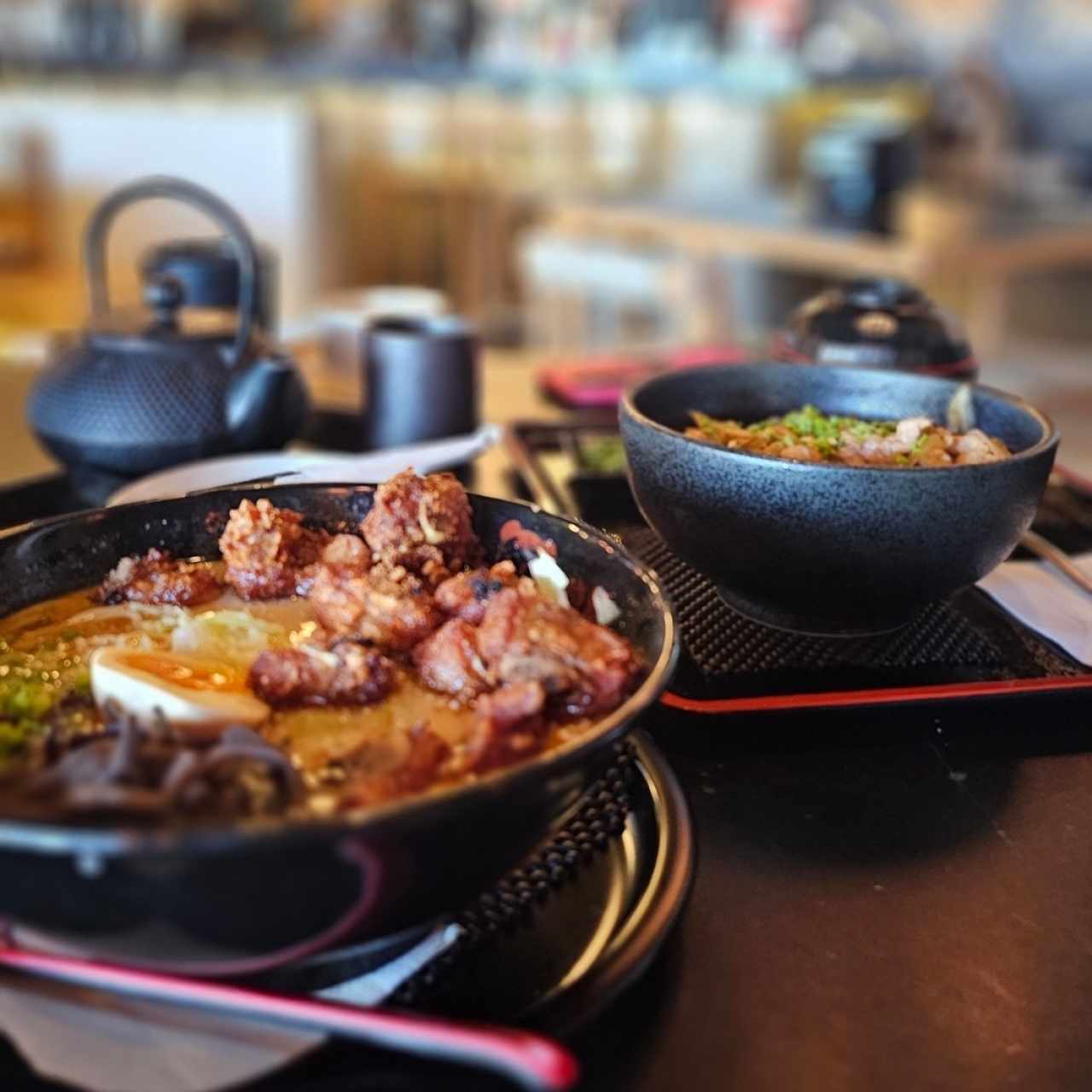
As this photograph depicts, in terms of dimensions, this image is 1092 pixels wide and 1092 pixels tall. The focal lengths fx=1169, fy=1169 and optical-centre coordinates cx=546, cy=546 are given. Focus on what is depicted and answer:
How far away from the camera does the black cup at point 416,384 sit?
160 centimetres

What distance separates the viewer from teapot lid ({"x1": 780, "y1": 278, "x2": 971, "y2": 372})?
1.50 metres

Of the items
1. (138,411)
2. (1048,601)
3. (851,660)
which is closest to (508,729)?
(851,660)

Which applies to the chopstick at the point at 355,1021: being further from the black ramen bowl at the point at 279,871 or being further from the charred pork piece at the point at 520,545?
Answer: the charred pork piece at the point at 520,545

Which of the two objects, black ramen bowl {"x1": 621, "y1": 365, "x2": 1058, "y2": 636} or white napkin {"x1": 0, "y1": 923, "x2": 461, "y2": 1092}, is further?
black ramen bowl {"x1": 621, "y1": 365, "x2": 1058, "y2": 636}

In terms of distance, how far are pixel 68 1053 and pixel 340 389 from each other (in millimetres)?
1659

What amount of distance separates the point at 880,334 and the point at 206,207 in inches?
35.0

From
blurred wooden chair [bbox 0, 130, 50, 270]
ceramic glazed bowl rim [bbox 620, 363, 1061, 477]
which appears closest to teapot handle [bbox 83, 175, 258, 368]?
ceramic glazed bowl rim [bbox 620, 363, 1061, 477]

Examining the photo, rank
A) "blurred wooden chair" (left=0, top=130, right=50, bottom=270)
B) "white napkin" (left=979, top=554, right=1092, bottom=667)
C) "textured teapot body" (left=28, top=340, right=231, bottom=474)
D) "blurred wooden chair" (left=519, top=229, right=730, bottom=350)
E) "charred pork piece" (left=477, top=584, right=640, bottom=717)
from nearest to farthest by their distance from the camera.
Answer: "charred pork piece" (left=477, top=584, right=640, bottom=717) → "white napkin" (left=979, top=554, right=1092, bottom=667) → "textured teapot body" (left=28, top=340, right=231, bottom=474) → "blurred wooden chair" (left=519, top=229, right=730, bottom=350) → "blurred wooden chair" (left=0, top=130, right=50, bottom=270)

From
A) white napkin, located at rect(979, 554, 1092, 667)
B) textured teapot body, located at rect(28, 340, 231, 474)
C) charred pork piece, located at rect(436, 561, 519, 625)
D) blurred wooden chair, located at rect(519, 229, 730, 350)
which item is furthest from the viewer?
blurred wooden chair, located at rect(519, 229, 730, 350)

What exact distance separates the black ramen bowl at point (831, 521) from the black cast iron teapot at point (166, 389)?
0.56 metres

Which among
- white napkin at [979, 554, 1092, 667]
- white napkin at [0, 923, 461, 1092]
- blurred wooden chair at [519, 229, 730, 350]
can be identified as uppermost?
white napkin at [979, 554, 1092, 667]

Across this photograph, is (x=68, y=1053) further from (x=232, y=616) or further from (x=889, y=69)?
(x=889, y=69)

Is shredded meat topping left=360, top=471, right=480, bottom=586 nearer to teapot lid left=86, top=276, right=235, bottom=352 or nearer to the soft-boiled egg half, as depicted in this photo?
→ the soft-boiled egg half

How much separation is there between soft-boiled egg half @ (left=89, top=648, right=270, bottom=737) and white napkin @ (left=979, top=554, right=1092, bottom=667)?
28.3 inches
